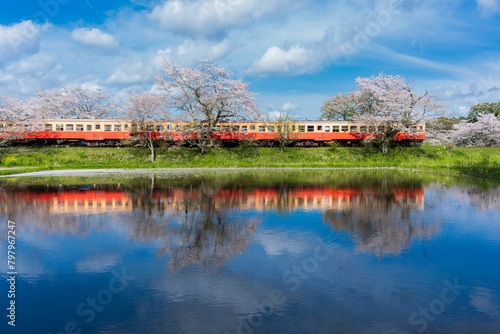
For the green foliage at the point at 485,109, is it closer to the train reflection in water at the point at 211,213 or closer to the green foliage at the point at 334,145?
the green foliage at the point at 334,145

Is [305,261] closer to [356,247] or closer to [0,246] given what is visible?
[356,247]

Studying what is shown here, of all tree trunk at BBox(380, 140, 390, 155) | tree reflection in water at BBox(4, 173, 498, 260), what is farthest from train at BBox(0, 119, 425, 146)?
tree reflection in water at BBox(4, 173, 498, 260)

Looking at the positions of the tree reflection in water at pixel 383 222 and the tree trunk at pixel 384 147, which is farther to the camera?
the tree trunk at pixel 384 147

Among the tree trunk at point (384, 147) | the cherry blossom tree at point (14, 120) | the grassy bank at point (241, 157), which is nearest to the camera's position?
the grassy bank at point (241, 157)

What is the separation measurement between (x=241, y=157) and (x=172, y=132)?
337 inches

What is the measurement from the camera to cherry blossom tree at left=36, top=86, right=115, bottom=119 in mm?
64688

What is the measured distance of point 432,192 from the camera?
18.3 m

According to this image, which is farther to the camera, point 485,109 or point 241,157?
point 485,109

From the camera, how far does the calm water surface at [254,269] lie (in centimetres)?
507

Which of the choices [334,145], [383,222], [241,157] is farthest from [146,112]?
[383,222]

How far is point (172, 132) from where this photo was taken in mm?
44500

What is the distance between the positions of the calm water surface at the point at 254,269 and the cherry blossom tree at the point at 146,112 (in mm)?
31298

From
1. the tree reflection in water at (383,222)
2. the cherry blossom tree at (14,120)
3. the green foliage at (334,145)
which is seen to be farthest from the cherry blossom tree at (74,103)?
the tree reflection in water at (383,222)

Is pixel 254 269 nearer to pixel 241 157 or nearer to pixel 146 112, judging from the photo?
pixel 241 157
